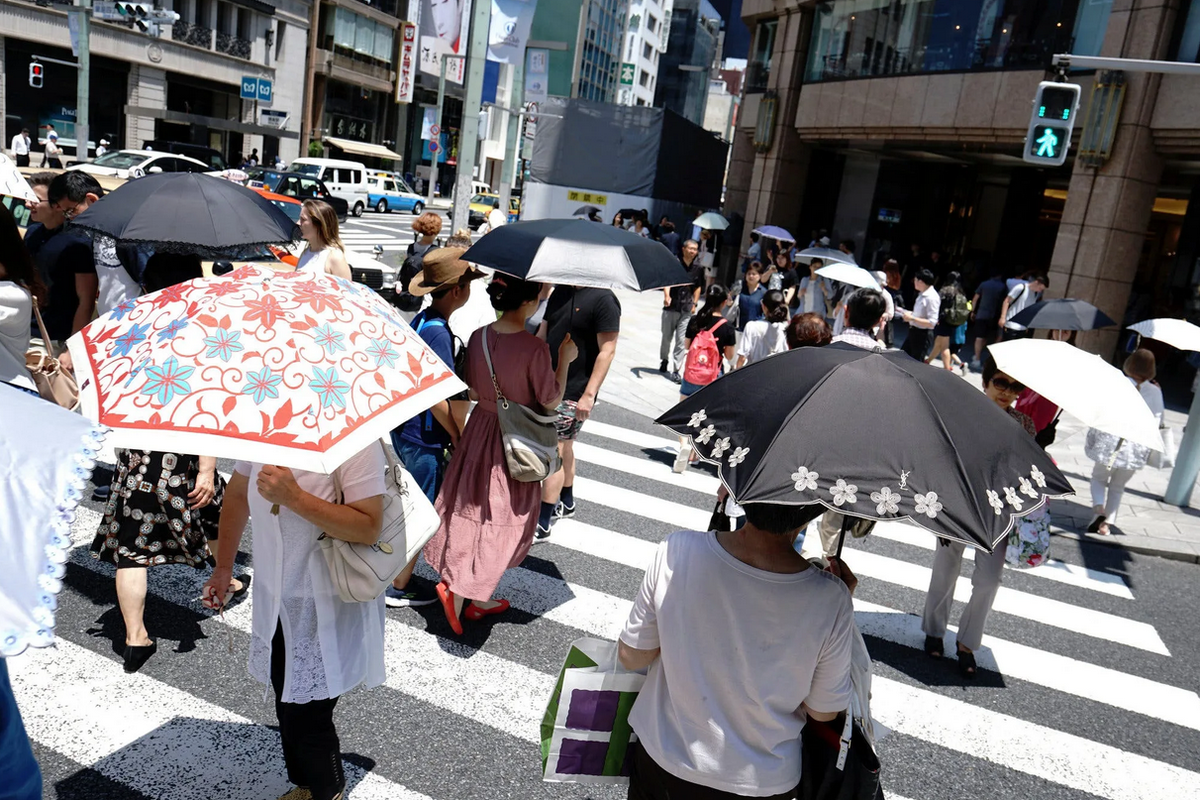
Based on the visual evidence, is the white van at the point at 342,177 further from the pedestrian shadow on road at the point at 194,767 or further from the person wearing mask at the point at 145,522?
the pedestrian shadow on road at the point at 194,767

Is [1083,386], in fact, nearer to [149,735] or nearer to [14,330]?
[149,735]

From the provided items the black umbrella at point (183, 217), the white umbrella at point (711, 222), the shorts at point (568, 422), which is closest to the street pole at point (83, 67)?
the white umbrella at point (711, 222)

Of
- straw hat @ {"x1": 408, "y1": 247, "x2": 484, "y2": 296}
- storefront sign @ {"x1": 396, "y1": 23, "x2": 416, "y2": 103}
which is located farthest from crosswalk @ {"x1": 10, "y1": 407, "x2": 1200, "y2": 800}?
storefront sign @ {"x1": 396, "y1": 23, "x2": 416, "y2": 103}

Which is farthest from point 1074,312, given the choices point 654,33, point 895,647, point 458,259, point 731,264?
point 654,33

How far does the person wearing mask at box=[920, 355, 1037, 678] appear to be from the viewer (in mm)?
5020

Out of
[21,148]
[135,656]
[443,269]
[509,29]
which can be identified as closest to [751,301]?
[443,269]

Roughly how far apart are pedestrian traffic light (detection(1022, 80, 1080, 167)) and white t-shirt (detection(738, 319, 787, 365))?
551cm

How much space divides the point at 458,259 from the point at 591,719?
2.87m

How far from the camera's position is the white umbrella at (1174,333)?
808 cm

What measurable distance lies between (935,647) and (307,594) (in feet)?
13.3

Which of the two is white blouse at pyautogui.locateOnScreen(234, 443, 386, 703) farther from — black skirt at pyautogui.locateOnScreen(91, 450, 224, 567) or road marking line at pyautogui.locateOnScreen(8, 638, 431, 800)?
black skirt at pyautogui.locateOnScreen(91, 450, 224, 567)

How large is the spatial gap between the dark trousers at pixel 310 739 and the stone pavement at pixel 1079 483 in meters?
7.26

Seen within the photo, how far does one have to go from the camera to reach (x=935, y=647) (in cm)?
552

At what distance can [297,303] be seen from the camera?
2568mm
